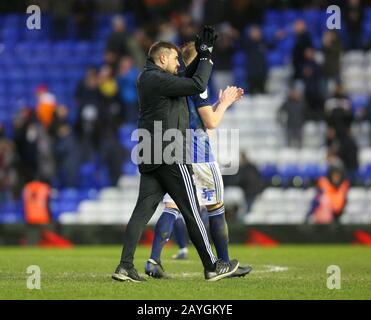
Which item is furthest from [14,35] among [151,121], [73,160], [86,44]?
[151,121]

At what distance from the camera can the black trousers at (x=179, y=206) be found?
10.3m

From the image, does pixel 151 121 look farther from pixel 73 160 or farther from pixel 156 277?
pixel 73 160

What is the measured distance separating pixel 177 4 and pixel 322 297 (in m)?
18.7

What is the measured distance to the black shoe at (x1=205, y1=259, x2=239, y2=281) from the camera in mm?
10430

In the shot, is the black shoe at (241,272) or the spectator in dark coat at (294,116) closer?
the black shoe at (241,272)

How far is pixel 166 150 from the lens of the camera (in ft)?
33.7

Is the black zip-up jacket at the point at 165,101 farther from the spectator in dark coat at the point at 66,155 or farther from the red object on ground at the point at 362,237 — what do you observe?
the spectator in dark coat at the point at 66,155

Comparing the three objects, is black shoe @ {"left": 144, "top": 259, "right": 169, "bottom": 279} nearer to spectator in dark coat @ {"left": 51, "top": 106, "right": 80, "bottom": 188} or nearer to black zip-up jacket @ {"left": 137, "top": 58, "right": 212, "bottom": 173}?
black zip-up jacket @ {"left": 137, "top": 58, "right": 212, "bottom": 173}

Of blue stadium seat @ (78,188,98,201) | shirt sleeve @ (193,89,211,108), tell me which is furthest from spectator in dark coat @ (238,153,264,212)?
shirt sleeve @ (193,89,211,108)

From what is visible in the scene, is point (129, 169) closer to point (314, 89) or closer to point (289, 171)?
point (289, 171)

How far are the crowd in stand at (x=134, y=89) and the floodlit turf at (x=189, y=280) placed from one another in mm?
7435

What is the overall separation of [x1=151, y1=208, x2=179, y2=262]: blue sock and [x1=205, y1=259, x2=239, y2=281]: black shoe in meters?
0.97

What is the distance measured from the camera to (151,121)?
10.4m

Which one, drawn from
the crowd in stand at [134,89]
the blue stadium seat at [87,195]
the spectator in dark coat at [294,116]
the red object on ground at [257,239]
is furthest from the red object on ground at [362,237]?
the blue stadium seat at [87,195]
